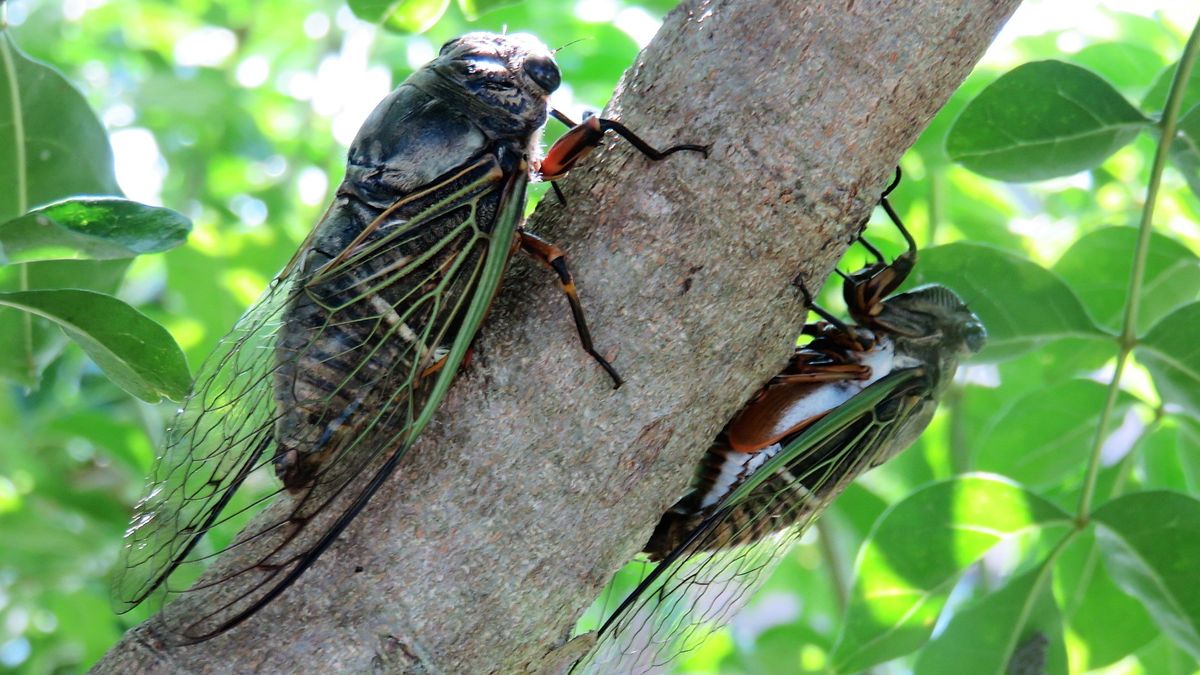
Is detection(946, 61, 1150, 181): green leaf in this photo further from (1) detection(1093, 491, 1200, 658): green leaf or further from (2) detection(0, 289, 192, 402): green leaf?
(2) detection(0, 289, 192, 402): green leaf

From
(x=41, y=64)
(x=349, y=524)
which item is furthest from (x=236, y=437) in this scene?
(x=41, y=64)

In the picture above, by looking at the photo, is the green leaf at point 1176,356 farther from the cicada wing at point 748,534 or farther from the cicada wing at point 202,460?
the cicada wing at point 202,460

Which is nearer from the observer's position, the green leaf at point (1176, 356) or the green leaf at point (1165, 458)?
the green leaf at point (1176, 356)

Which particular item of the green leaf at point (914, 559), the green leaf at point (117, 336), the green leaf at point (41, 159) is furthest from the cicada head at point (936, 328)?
the green leaf at point (41, 159)

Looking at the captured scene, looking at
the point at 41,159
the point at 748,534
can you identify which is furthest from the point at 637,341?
the point at 41,159

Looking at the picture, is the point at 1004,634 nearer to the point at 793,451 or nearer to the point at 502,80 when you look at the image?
the point at 793,451

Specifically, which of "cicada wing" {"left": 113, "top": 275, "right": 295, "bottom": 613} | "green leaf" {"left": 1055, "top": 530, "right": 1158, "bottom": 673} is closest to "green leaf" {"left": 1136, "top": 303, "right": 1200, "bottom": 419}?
"green leaf" {"left": 1055, "top": 530, "right": 1158, "bottom": 673}
